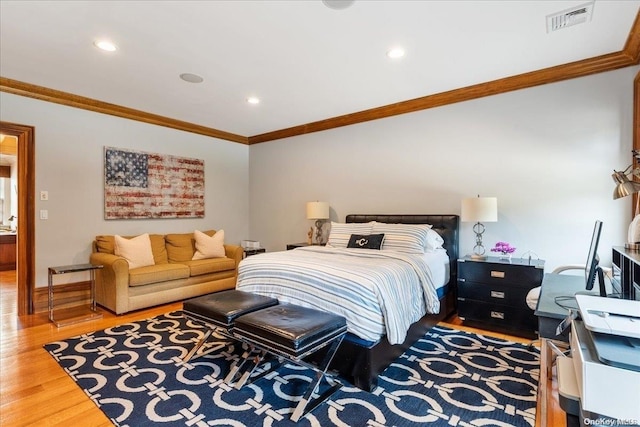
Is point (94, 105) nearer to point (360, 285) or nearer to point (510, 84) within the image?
point (360, 285)

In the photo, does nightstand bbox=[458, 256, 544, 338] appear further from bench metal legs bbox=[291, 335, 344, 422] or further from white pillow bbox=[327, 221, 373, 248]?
bench metal legs bbox=[291, 335, 344, 422]

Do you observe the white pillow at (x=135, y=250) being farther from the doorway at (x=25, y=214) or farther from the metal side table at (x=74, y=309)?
the doorway at (x=25, y=214)

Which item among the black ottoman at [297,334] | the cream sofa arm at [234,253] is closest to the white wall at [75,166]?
the cream sofa arm at [234,253]

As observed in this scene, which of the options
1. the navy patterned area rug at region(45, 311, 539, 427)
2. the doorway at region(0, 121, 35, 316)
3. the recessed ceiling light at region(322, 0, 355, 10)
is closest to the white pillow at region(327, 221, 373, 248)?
the navy patterned area rug at region(45, 311, 539, 427)

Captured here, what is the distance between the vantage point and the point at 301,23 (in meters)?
2.43

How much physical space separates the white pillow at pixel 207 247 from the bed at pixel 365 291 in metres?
2.04

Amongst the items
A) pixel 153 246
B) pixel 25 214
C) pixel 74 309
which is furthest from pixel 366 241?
pixel 25 214

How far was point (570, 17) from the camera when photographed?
237 centimetres

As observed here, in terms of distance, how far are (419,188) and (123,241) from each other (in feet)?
12.6

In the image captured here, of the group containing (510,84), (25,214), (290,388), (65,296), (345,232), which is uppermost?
(510,84)

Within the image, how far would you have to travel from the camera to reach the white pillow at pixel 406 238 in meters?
3.51

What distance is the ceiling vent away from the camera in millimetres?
2272

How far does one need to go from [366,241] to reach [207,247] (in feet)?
8.19

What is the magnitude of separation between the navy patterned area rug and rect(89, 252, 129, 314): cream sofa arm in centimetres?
70
